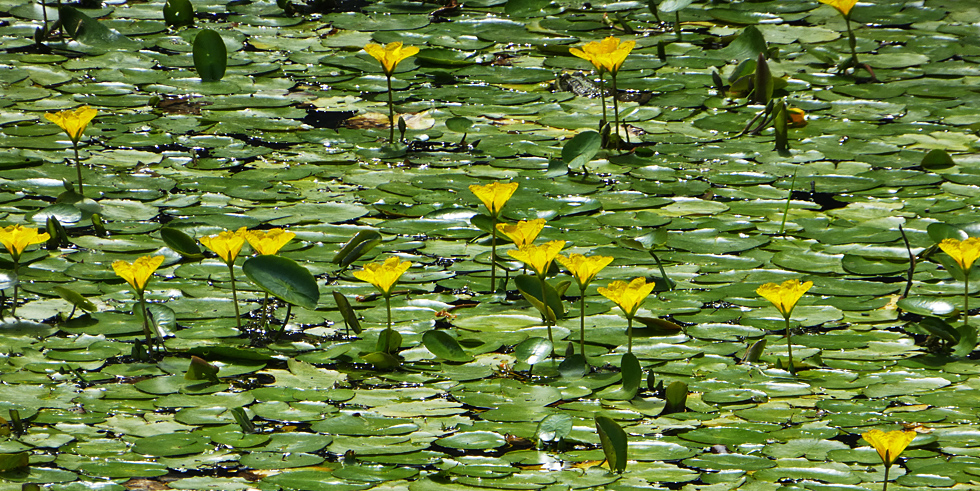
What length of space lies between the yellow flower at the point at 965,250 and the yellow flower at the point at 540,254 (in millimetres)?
750

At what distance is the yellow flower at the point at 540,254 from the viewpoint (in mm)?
2314

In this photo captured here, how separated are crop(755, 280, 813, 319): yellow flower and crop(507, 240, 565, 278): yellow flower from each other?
38 cm

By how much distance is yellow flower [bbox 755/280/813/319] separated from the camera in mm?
2229

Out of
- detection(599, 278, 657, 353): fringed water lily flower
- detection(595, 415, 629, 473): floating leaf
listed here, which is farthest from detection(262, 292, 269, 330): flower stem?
detection(595, 415, 629, 473): floating leaf

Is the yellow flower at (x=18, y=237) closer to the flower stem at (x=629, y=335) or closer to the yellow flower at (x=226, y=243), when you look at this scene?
the yellow flower at (x=226, y=243)

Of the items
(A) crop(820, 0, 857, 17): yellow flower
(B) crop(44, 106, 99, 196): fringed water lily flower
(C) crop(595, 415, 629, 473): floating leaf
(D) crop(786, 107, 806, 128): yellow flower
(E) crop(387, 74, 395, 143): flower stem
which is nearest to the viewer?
(C) crop(595, 415, 629, 473): floating leaf

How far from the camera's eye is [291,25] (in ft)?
15.1

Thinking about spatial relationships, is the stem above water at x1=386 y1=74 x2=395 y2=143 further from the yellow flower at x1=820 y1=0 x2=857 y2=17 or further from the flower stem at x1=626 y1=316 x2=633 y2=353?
the yellow flower at x1=820 y1=0 x2=857 y2=17

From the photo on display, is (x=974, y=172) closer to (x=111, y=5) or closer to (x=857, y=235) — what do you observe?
(x=857, y=235)

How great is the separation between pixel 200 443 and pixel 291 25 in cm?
282

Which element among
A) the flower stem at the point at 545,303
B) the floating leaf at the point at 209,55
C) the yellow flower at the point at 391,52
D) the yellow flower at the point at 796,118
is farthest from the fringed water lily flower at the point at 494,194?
the floating leaf at the point at 209,55

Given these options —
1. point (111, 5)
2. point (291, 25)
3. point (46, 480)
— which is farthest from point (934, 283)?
point (111, 5)

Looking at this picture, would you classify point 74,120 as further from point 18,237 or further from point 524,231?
point 524,231

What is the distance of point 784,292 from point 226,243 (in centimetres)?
106
